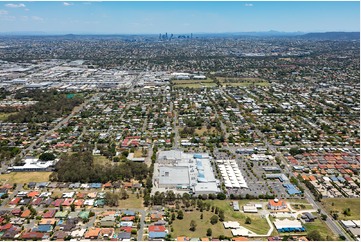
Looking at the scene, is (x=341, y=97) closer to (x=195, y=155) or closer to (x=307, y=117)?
(x=307, y=117)

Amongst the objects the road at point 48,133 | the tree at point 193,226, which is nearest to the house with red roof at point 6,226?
the road at point 48,133

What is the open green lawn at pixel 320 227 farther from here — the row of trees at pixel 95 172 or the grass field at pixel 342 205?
the row of trees at pixel 95 172

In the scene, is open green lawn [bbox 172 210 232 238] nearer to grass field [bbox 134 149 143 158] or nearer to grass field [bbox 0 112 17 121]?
grass field [bbox 134 149 143 158]

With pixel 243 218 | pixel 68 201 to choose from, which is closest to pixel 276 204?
pixel 243 218

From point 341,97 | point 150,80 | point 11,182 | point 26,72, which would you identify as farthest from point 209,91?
point 26,72

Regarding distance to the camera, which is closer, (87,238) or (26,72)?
(87,238)

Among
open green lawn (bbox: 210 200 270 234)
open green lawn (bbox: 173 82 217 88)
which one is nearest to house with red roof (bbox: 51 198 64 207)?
open green lawn (bbox: 210 200 270 234)
